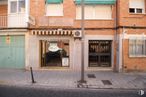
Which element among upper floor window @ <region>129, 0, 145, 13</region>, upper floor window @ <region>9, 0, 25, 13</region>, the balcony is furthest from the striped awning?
upper floor window @ <region>129, 0, 145, 13</region>

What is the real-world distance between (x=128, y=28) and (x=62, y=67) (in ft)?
20.4

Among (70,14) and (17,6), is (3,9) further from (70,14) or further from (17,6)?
(70,14)

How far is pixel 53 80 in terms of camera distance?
719 inches

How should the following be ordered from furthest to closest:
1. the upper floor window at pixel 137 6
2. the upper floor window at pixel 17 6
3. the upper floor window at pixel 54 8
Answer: the upper floor window at pixel 17 6
the upper floor window at pixel 54 8
the upper floor window at pixel 137 6

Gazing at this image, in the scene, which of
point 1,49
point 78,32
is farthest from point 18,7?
point 78,32

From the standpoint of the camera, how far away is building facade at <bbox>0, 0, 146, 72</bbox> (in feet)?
77.7

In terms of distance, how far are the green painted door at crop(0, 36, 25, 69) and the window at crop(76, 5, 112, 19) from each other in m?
5.53

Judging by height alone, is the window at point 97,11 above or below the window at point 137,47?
above

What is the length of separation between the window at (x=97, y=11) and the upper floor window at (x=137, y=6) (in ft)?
5.73

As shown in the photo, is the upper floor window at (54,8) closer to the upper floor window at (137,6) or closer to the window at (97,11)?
the window at (97,11)

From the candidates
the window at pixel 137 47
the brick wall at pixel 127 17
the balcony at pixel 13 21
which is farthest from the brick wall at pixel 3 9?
the window at pixel 137 47

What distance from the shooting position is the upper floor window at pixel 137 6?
23359 mm

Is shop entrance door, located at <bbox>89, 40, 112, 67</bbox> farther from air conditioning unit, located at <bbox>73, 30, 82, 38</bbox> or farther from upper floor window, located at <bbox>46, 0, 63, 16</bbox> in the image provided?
upper floor window, located at <bbox>46, 0, 63, 16</bbox>

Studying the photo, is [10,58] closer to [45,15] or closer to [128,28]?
[45,15]
